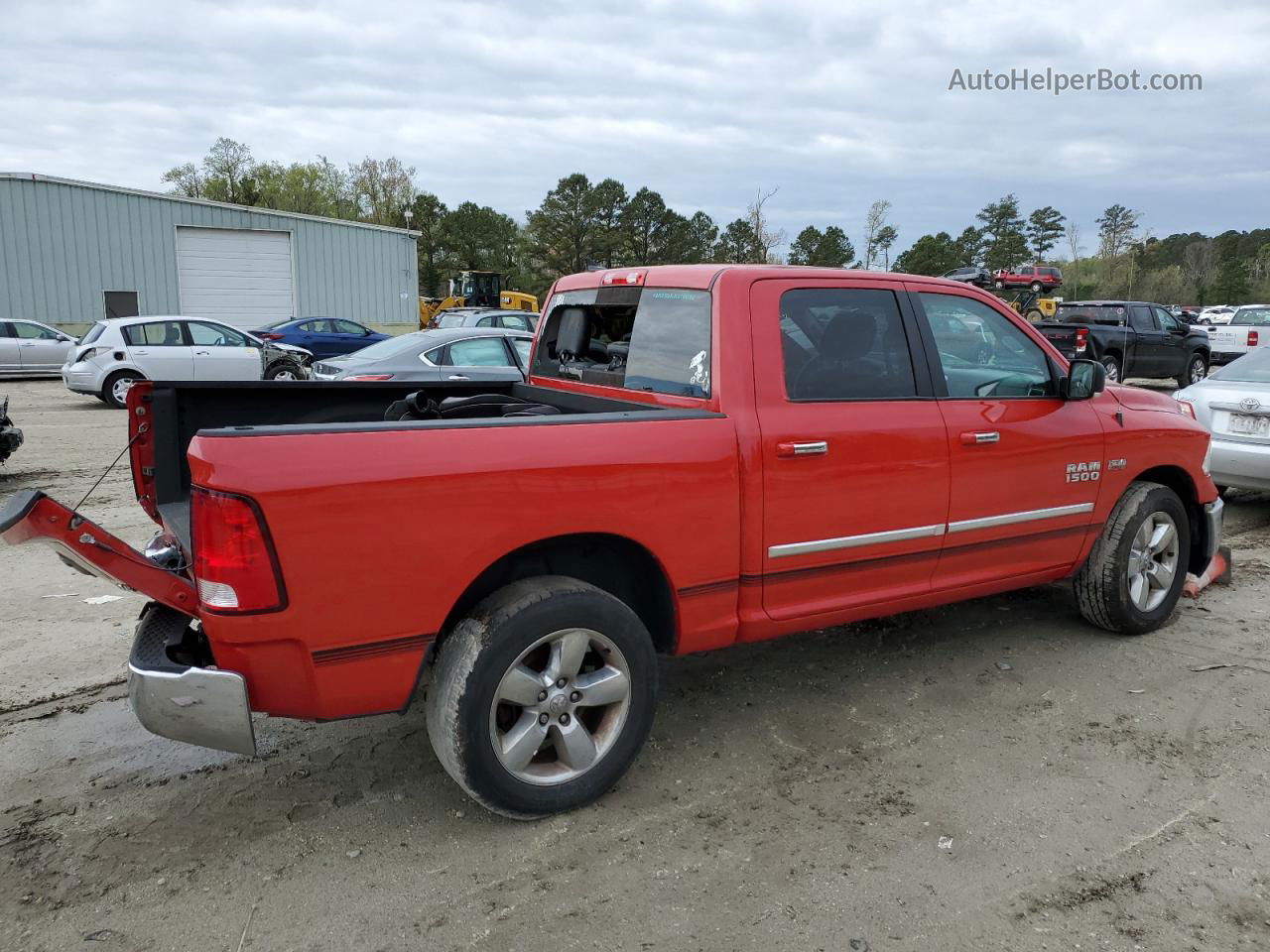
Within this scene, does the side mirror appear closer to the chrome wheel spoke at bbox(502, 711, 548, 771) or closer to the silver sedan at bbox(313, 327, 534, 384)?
the chrome wheel spoke at bbox(502, 711, 548, 771)

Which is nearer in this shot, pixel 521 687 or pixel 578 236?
pixel 521 687

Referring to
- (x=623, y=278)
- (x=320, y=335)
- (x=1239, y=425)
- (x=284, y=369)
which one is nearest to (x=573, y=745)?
(x=623, y=278)

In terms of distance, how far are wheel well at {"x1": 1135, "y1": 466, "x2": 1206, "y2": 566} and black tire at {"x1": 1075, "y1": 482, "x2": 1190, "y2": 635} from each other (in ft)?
0.27

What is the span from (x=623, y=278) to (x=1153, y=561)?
10.7 feet

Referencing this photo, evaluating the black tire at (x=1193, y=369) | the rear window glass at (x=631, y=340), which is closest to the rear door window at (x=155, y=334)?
the rear window glass at (x=631, y=340)

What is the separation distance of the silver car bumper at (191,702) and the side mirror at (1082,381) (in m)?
3.77

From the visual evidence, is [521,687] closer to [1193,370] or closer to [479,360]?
[479,360]

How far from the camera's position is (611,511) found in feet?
10.2

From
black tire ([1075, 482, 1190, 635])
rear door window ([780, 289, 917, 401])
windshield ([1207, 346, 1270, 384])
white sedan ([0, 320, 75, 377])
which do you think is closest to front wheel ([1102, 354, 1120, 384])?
windshield ([1207, 346, 1270, 384])

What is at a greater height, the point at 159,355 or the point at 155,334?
the point at 155,334

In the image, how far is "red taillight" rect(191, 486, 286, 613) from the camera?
255cm

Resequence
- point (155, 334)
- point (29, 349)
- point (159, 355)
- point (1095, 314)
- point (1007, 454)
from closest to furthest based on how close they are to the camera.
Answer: point (1007, 454) → point (159, 355) → point (155, 334) → point (1095, 314) → point (29, 349)

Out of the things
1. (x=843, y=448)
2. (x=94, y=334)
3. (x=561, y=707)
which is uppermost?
(x=94, y=334)

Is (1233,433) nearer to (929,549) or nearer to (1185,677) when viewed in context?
(1185,677)
